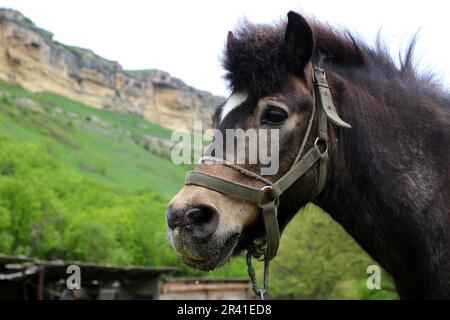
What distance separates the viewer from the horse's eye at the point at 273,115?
3424mm

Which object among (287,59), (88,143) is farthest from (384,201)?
(88,143)

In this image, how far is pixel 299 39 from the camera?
11.6 ft

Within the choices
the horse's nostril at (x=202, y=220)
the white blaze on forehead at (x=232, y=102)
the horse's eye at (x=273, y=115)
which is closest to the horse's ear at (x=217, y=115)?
the white blaze on forehead at (x=232, y=102)

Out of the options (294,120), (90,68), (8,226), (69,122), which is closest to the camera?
(294,120)

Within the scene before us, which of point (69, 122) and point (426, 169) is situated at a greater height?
point (69, 122)

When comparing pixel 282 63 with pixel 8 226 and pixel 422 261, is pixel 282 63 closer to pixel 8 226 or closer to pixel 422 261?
pixel 422 261

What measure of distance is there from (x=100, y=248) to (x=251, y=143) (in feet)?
151

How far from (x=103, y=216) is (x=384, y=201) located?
54431 mm

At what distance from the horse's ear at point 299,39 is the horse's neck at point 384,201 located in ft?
1.24

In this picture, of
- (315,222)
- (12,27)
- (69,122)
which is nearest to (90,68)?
(12,27)

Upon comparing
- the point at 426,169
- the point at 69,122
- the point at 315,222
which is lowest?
the point at 426,169

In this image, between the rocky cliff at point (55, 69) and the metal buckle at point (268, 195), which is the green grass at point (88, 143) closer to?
the rocky cliff at point (55, 69)

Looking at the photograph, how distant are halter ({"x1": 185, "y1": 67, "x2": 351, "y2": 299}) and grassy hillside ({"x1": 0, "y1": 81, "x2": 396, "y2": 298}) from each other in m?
0.52

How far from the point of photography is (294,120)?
347 cm
